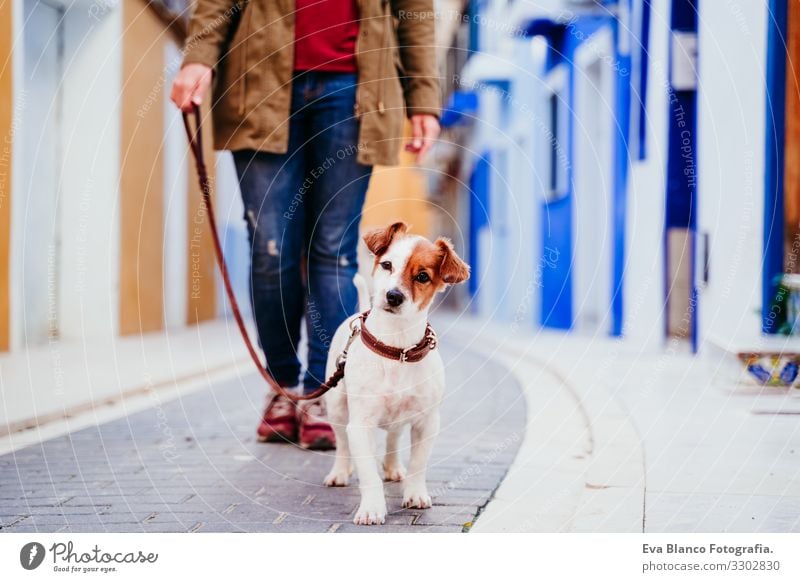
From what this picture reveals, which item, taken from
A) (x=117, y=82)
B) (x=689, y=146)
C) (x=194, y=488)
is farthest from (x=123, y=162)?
(x=194, y=488)

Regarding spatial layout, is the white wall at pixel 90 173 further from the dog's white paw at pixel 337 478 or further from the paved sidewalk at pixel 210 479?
the dog's white paw at pixel 337 478

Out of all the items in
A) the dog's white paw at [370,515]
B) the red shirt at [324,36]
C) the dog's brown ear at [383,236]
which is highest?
the red shirt at [324,36]

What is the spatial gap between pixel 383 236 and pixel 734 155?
2880mm

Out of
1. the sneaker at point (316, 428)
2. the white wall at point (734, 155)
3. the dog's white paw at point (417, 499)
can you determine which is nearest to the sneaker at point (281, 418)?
the sneaker at point (316, 428)

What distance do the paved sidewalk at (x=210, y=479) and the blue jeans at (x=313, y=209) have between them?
0.44m

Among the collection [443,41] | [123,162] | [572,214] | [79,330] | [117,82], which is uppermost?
[443,41]

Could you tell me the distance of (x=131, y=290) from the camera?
822cm

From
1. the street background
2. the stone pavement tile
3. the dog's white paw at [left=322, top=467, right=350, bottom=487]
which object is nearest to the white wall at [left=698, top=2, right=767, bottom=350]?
the street background

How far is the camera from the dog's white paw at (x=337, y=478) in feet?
8.95

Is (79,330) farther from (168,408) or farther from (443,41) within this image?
(443,41)

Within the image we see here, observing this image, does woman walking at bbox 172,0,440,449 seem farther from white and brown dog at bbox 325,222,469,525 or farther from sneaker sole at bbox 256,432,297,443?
white and brown dog at bbox 325,222,469,525

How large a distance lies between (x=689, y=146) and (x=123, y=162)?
4.32 meters

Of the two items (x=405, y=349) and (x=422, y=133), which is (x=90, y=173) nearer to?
(x=422, y=133)

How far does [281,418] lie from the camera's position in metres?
3.29
